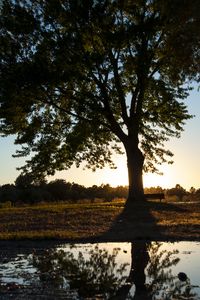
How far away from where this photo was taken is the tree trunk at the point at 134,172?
35812 millimetres

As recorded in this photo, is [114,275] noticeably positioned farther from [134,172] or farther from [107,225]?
[134,172]

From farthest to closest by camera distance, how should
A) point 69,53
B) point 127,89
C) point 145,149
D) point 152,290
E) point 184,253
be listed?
point 145,149
point 127,89
point 69,53
point 184,253
point 152,290

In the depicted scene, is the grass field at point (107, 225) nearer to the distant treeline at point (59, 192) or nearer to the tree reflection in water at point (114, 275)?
the tree reflection in water at point (114, 275)

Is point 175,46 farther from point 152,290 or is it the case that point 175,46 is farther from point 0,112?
point 0,112

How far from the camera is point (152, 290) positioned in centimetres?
914

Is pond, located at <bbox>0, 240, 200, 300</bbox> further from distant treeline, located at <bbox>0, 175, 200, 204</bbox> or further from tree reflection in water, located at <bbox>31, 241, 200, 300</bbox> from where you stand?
distant treeline, located at <bbox>0, 175, 200, 204</bbox>

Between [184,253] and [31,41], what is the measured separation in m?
24.9

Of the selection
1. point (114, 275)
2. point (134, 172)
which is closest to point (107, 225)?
point (114, 275)

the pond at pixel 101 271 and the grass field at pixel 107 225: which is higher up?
the grass field at pixel 107 225

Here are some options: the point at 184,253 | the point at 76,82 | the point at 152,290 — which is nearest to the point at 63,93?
the point at 76,82

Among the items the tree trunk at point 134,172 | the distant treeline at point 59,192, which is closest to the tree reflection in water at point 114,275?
the tree trunk at point 134,172

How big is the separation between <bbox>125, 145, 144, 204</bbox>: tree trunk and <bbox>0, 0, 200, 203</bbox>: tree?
0.06 m

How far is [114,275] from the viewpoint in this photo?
1071cm

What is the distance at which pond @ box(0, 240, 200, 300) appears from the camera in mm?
9031
